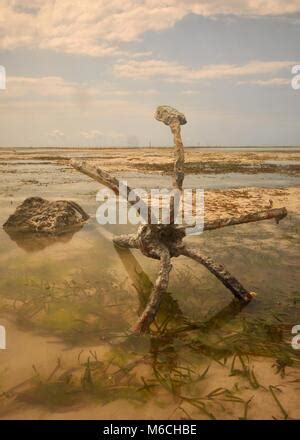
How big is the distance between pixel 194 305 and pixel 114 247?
2865 millimetres

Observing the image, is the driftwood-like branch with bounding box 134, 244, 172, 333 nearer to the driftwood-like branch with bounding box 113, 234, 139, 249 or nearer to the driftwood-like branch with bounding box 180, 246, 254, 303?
the driftwood-like branch with bounding box 180, 246, 254, 303

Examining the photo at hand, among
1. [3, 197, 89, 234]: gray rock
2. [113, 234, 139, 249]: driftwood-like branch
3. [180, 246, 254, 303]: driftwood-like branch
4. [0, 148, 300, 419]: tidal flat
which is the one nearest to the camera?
[0, 148, 300, 419]: tidal flat

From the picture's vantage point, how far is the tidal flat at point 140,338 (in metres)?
2.77

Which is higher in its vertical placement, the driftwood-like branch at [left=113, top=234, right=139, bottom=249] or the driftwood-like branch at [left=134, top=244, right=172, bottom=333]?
the driftwood-like branch at [left=113, top=234, right=139, bottom=249]

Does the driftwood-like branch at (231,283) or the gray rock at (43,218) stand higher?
the gray rock at (43,218)

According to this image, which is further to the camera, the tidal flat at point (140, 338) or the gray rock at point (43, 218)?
the gray rock at point (43, 218)

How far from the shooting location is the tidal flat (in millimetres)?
2771

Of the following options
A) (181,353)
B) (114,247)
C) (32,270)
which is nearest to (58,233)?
(114,247)

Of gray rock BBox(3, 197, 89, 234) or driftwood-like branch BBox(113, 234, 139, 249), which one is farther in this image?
gray rock BBox(3, 197, 89, 234)

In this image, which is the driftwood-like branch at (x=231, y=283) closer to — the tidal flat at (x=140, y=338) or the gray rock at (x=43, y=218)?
the tidal flat at (x=140, y=338)

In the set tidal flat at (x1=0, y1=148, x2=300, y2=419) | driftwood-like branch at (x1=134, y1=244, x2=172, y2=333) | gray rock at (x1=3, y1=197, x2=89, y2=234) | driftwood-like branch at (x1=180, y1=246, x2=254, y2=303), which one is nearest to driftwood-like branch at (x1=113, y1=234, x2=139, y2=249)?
tidal flat at (x1=0, y1=148, x2=300, y2=419)

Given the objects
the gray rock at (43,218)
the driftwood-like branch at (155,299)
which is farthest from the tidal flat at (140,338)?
the gray rock at (43,218)

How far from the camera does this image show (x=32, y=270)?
18.5 feet

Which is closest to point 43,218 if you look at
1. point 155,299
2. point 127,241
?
point 127,241
